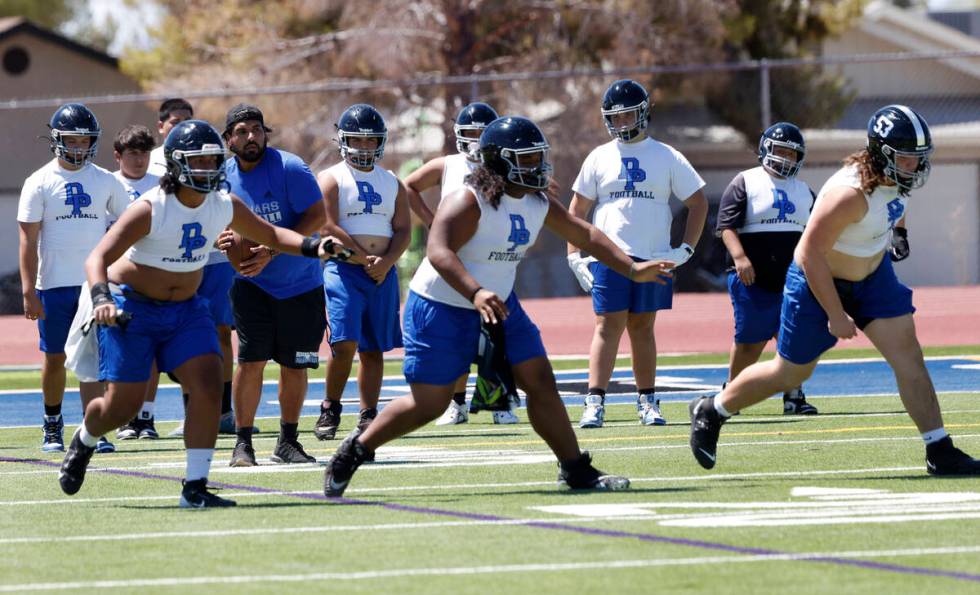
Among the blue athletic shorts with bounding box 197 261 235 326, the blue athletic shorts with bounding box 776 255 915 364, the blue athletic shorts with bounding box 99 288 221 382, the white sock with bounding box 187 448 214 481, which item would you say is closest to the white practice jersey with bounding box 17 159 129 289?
the blue athletic shorts with bounding box 197 261 235 326

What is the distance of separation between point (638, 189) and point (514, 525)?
5.38 metres

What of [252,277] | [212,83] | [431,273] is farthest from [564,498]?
[212,83]

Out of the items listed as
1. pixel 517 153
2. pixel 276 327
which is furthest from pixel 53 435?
pixel 517 153

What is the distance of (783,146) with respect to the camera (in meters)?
13.8

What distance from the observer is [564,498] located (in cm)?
945

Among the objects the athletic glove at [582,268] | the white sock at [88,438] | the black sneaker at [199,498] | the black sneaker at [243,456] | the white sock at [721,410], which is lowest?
the black sneaker at [243,456]

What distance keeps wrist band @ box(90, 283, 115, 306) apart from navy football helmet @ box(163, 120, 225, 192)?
26.8 inches

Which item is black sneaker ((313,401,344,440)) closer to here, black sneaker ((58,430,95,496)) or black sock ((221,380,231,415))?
black sock ((221,380,231,415))

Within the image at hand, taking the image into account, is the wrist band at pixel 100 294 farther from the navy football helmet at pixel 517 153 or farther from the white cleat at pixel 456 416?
the white cleat at pixel 456 416

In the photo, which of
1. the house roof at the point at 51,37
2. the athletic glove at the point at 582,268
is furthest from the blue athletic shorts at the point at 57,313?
the house roof at the point at 51,37

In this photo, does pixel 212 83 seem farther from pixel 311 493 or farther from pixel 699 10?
pixel 311 493

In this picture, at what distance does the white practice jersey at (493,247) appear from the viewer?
30.8 feet

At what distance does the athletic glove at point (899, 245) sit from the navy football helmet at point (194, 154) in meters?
4.06

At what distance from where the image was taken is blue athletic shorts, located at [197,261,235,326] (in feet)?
44.2
